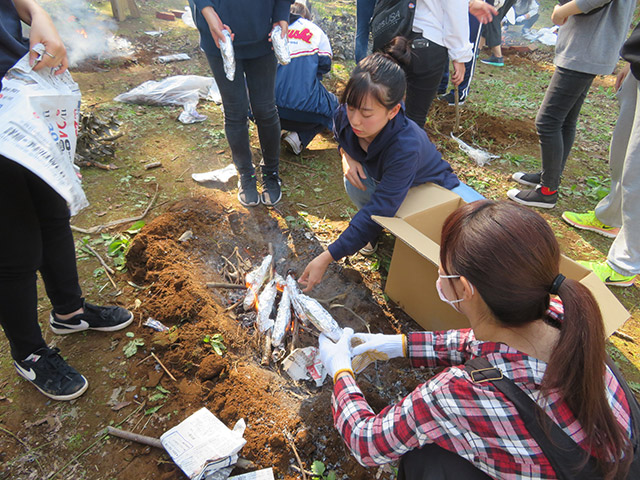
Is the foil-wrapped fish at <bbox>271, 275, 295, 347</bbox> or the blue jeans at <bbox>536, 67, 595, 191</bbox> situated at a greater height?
the blue jeans at <bbox>536, 67, 595, 191</bbox>

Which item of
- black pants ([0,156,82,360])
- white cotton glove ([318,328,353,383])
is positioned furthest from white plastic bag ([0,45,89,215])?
white cotton glove ([318,328,353,383])

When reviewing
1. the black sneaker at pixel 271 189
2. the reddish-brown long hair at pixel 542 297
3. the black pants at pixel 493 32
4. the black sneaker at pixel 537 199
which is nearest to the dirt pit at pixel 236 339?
the black sneaker at pixel 271 189

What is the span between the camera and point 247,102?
2.94 metres

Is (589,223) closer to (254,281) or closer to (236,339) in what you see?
(254,281)

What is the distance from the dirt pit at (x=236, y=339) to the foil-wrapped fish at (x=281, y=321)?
10 cm

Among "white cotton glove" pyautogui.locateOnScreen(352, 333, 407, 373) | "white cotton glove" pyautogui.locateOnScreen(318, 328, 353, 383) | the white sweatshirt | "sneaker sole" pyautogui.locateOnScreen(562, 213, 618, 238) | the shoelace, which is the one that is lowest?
"sneaker sole" pyautogui.locateOnScreen(562, 213, 618, 238)

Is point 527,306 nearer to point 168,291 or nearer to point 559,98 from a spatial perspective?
A: point 168,291

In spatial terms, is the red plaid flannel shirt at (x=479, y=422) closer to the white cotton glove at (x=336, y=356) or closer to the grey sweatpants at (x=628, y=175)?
the white cotton glove at (x=336, y=356)

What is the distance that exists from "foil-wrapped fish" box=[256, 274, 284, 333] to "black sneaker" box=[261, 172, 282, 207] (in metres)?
1.11

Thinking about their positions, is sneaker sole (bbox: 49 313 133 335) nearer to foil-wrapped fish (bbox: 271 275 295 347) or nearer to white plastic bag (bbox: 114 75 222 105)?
foil-wrapped fish (bbox: 271 275 295 347)

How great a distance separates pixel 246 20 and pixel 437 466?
2.68 metres

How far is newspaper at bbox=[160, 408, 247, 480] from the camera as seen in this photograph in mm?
1579

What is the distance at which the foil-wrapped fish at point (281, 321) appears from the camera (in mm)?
2189

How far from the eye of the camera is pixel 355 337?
1969mm
